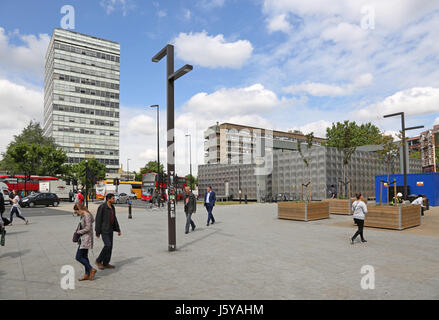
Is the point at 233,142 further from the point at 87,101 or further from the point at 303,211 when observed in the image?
the point at 303,211

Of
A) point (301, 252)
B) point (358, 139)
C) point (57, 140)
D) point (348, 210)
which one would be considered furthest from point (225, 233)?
point (57, 140)

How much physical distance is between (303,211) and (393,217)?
417 cm

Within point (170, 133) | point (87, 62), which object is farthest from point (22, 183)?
point (87, 62)

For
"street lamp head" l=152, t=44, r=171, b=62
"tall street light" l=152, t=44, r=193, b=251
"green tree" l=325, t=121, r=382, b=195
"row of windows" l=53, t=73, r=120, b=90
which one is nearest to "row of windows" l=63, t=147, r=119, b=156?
"row of windows" l=53, t=73, r=120, b=90

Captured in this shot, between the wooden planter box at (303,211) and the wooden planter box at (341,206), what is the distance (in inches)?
109

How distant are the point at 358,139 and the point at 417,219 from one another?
41.0 metres

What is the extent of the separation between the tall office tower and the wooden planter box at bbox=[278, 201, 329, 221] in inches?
2899

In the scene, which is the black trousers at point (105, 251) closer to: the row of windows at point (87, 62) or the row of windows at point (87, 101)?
the row of windows at point (87, 101)

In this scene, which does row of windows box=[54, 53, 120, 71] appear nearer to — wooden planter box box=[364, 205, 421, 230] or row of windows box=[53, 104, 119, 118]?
row of windows box=[53, 104, 119, 118]

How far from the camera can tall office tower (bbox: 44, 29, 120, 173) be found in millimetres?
78562

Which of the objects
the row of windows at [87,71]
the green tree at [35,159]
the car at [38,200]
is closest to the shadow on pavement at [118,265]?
the car at [38,200]
